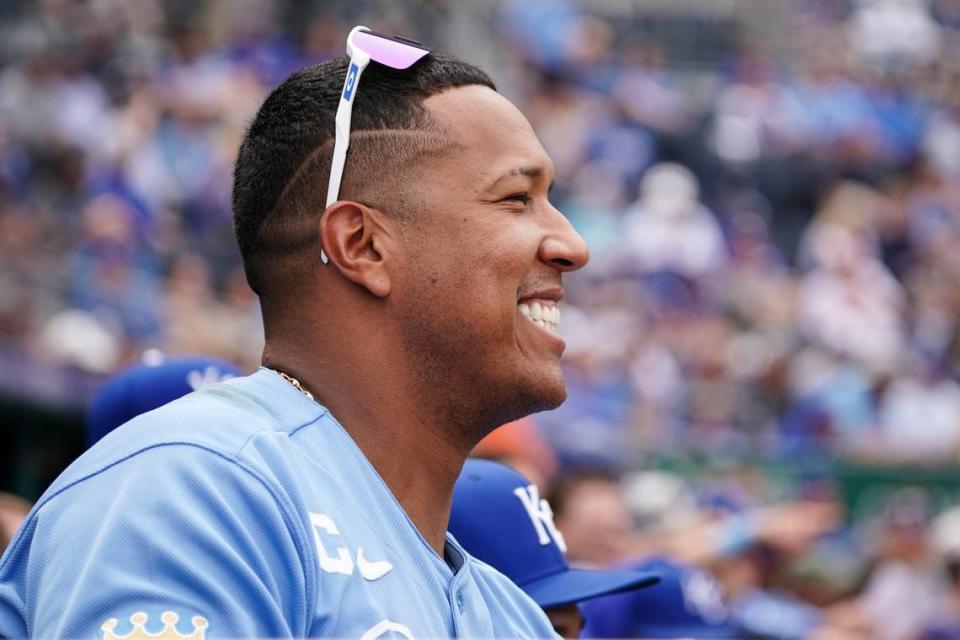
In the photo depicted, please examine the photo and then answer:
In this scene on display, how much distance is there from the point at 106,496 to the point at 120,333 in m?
7.27

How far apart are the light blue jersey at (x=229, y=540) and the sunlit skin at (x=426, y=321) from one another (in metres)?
0.09

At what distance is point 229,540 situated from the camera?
1677 mm

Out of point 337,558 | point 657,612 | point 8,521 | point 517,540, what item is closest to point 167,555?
point 337,558

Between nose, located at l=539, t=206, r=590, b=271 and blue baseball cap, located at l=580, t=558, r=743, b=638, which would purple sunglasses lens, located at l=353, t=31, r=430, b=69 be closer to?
nose, located at l=539, t=206, r=590, b=271

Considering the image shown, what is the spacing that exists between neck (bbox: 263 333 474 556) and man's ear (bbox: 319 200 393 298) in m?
0.11

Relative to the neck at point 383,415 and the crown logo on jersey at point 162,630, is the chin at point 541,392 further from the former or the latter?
the crown logo on jersey at point 162,630

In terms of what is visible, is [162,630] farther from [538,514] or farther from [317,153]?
[538,514]

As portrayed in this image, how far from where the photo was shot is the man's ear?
212 centimetres

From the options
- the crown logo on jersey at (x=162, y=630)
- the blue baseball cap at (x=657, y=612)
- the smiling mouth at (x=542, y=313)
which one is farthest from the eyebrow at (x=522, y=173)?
the blue baseball cap at (x=657, y=612)

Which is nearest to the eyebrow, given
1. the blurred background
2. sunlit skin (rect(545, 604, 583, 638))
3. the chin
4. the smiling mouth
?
the smiling mouth

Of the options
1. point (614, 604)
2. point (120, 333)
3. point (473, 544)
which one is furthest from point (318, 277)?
point (120, 333)

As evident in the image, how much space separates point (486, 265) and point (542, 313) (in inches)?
5.2

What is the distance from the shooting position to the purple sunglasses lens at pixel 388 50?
220cm

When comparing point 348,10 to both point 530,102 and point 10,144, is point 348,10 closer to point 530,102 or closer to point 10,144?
point 530,102
